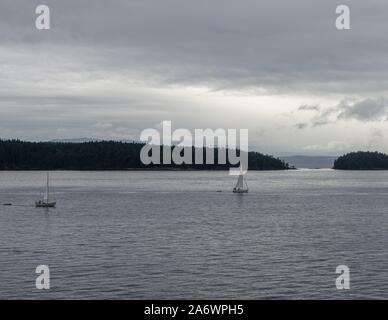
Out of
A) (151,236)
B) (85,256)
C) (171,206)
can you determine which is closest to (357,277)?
(85,256)

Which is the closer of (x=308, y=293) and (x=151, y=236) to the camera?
(x=308, y=293)

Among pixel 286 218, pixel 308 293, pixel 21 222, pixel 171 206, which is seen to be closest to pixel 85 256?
pixel 308 293

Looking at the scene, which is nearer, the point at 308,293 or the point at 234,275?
the point at 308,293

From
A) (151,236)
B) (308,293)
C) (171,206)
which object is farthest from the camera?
(171,206)

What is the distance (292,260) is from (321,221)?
48122 mm

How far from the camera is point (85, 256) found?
65188 millimetres

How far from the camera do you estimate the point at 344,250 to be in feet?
233

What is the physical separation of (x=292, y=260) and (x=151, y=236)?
26.8 metres
